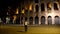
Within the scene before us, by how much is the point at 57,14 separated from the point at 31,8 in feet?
28.9

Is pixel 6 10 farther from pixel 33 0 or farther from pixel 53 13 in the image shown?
pixel 53 13

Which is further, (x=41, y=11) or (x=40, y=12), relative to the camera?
(x=41, y=11)

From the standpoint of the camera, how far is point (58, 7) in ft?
160

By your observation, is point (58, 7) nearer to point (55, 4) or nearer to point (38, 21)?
point (55, 4)

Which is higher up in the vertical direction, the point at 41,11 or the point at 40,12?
the point at 41,11

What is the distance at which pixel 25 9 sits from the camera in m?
51.9

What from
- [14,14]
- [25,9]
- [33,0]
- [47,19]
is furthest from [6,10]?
[47,19]

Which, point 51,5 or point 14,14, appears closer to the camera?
point 51,5

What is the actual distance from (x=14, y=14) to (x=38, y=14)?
849 cm

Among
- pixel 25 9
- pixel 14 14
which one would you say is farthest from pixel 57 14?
pixel 14 14

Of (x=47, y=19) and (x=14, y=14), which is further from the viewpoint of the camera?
(x=14, y=14)

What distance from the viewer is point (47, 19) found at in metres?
49.7

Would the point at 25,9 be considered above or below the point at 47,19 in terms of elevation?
above

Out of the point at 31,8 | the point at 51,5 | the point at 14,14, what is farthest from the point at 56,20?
the point at 14,14
